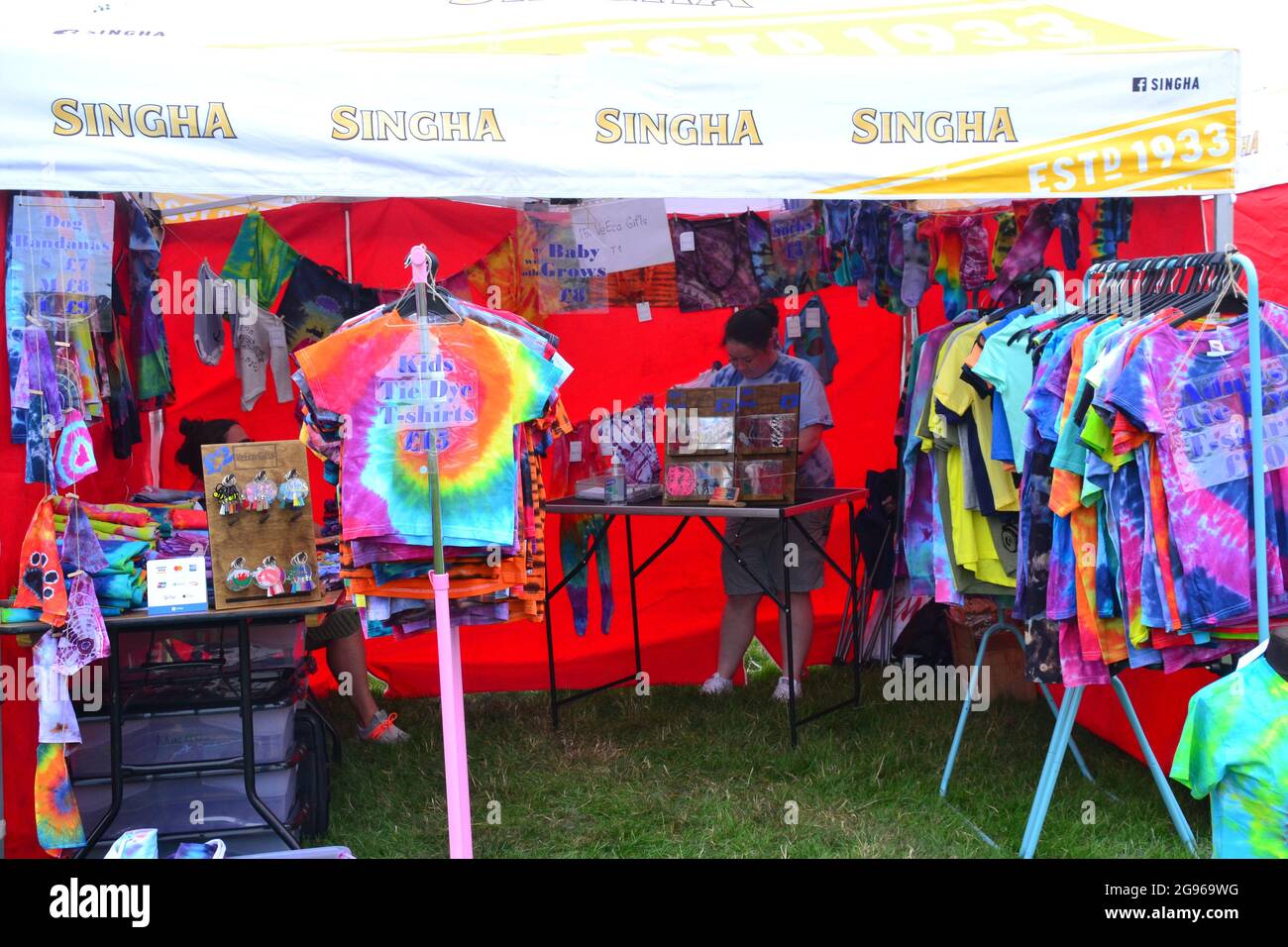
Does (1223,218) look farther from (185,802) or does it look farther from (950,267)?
(185,802)

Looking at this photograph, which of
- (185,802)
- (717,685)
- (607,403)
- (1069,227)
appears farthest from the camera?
(607,403)

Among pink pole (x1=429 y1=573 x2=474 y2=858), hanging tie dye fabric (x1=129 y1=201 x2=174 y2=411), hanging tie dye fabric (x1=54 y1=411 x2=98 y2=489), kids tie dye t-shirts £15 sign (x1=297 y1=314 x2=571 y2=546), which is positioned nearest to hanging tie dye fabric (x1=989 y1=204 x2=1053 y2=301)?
kids tie dye t-shirts £15 sign (x1=297 y1=314 x2=571 y2=546)

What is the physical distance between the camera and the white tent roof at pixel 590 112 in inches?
125

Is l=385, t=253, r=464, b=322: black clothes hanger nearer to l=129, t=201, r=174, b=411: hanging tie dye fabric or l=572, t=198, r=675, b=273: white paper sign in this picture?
l=129, t=201, r=174, b=411: hanging tie dye fabric

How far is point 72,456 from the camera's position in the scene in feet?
11.9

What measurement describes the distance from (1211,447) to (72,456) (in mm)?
3108

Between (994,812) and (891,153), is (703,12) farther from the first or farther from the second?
(994,812)

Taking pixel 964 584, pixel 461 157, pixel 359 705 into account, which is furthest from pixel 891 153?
pixel 359 705

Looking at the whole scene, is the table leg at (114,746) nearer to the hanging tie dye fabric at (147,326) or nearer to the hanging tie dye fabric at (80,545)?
→ the hanging tie dye fabric at (80,545)

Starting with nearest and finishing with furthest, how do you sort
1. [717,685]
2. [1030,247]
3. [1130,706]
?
[1130,706], [1030,247], [717,685]

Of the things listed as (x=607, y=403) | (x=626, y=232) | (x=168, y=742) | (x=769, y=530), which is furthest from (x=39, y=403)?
(x=769, y=530)

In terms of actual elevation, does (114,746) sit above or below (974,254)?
below

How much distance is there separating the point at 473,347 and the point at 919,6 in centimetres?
181

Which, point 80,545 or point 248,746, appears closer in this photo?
point 80,545
